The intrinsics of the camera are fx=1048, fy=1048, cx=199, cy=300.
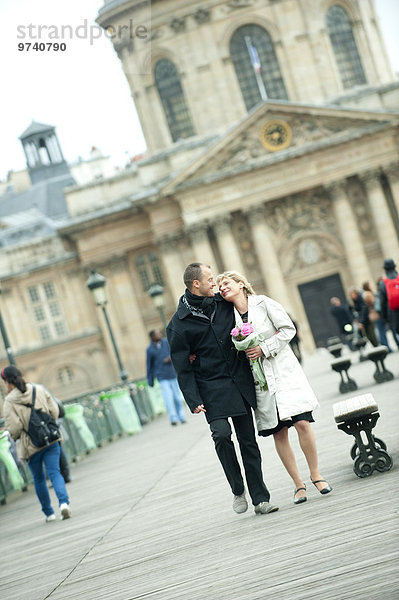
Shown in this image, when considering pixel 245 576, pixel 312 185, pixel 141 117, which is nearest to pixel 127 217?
pixel 141 117

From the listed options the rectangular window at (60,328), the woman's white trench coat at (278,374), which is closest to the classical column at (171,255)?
the rectangular window at (60,328)

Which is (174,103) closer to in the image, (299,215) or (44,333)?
(299,215)

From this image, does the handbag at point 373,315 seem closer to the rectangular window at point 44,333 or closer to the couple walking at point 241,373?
the couple walking at point 241,373

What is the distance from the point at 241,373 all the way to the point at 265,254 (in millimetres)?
43848

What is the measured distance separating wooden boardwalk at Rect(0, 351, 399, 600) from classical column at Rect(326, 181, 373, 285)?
37.5 meters

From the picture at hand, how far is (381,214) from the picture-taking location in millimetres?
51594

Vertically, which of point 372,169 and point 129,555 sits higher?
point 372,169

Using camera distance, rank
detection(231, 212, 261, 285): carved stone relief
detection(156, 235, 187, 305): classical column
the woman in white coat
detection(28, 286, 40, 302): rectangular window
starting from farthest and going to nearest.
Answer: detection(28, 286, 40, 302): rectangular window → detection(231, 212, 261, 285): carved stone relief → detection(156, 235, 187, 305): classical column → the woman in white coat

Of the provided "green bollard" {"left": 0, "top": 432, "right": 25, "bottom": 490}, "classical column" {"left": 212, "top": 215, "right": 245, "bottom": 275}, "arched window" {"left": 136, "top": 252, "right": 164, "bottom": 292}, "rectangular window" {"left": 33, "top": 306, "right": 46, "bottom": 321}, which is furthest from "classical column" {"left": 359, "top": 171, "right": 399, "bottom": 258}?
"green bollard" {"left": 0, "top": 432, "right": 25, "bottom": 490}

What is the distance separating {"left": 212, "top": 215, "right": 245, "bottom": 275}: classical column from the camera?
5191 centimetres

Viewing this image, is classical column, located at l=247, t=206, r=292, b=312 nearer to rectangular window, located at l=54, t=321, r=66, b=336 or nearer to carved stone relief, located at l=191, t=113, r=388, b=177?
carved stone relief, located at l=191, t=113, r=388, b=177

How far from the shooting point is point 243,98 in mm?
54875

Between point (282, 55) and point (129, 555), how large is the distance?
48.5 m

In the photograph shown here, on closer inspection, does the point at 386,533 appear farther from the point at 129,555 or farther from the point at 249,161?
the point at 249,161
